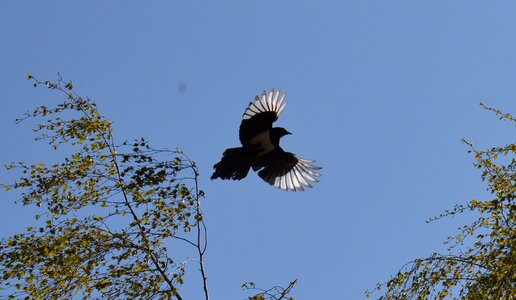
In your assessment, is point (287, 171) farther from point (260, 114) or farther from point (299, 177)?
point (260, 114)

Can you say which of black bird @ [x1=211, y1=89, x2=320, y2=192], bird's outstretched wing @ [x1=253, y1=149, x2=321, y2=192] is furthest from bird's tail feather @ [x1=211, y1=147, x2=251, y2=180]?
bird's outstretched wing @ [x1=253, y1=149, x2=321, y2=192]

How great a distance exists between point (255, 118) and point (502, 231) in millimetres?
3695

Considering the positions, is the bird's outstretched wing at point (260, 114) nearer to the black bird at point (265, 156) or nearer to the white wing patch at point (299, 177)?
the black bird at point (265, 156)

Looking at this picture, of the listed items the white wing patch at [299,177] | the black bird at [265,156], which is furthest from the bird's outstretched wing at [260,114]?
the white wing patch at [299,177]

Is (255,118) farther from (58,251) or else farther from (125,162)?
(58,251)

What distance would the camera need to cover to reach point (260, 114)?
8.81 metres

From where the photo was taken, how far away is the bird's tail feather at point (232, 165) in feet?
27.6

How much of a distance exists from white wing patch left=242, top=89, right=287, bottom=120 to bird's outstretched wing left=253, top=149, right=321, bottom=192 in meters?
0.58

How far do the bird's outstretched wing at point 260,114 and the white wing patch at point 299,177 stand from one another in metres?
0.84

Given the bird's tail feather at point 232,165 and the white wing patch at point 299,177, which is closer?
the bird's tail feather at point 232,165

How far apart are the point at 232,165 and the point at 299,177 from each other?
1154 mm

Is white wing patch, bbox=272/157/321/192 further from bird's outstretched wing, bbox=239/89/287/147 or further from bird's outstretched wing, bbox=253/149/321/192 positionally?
bird's outstretched wing, bbox=239/89/287/147

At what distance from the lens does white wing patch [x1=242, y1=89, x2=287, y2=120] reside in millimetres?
8805

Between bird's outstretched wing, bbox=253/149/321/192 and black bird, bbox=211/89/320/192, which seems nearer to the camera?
black bird, bbox=211/89/320/192
